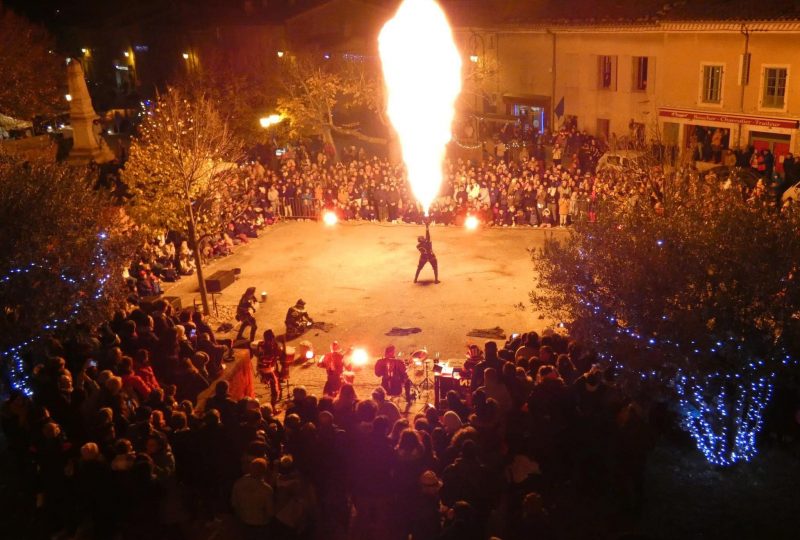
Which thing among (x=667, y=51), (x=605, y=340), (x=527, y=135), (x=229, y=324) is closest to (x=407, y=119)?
(x=527, y=135)

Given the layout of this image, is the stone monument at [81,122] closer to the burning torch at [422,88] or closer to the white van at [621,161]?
the burning torch at [422,88]

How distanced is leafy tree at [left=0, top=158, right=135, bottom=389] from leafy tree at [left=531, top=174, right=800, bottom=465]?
320 inches

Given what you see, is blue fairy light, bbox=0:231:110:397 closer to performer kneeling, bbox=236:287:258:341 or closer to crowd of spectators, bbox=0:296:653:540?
crowd of spectators, bbox=0:296:653:540

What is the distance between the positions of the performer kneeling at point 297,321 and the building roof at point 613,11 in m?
18.1

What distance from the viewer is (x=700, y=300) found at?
10336 millimetres

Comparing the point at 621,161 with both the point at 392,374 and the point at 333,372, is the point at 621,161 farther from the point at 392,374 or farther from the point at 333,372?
the point at 333,372

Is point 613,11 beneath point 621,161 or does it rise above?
above

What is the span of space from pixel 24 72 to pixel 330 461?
35.8 meters

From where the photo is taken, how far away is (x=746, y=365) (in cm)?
1033

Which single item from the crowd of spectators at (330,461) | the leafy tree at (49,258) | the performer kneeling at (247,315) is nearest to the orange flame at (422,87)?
the performer kneeling at (247,315)

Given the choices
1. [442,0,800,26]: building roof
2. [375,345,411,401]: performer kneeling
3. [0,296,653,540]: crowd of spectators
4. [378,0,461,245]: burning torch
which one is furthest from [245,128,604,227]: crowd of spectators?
[0,296,653,540]: crowd of spectators

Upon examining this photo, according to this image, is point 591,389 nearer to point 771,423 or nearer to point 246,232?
point 771,423

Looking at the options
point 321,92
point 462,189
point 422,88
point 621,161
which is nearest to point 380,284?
point 462,189

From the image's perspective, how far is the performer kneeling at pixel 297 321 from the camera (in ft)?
61.1
